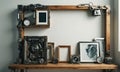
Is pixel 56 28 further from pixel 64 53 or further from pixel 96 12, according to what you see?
pixel 96 12

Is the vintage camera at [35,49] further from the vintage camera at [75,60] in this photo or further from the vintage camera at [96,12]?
the vintage camera at [96,12]

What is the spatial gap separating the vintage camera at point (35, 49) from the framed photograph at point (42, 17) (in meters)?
0.21

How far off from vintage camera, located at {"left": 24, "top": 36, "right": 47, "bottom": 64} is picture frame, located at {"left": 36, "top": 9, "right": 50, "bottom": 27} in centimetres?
21

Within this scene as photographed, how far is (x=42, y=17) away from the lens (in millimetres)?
3275

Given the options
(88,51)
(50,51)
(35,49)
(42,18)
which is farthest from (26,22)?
(88,51)

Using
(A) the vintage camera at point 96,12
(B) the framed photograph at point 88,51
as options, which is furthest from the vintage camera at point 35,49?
(A) the vintage camera at point 96,12

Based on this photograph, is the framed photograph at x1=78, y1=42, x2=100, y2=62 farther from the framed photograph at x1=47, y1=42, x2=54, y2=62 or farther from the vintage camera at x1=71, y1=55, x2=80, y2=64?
the framed photograph at x1=47, y1=42, x2=54, y2=62

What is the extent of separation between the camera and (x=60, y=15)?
335cm

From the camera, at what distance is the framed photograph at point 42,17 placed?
128 inches

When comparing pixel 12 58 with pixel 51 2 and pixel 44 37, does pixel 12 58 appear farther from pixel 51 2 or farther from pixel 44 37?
pixel 51 2

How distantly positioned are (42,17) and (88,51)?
0.87m

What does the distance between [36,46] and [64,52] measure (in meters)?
0.45

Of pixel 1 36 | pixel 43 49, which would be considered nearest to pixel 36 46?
pixel 43 49

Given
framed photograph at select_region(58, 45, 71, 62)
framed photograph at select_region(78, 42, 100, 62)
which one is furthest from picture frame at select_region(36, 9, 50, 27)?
framed photograph at select_region(78, 42, 100, 62)
